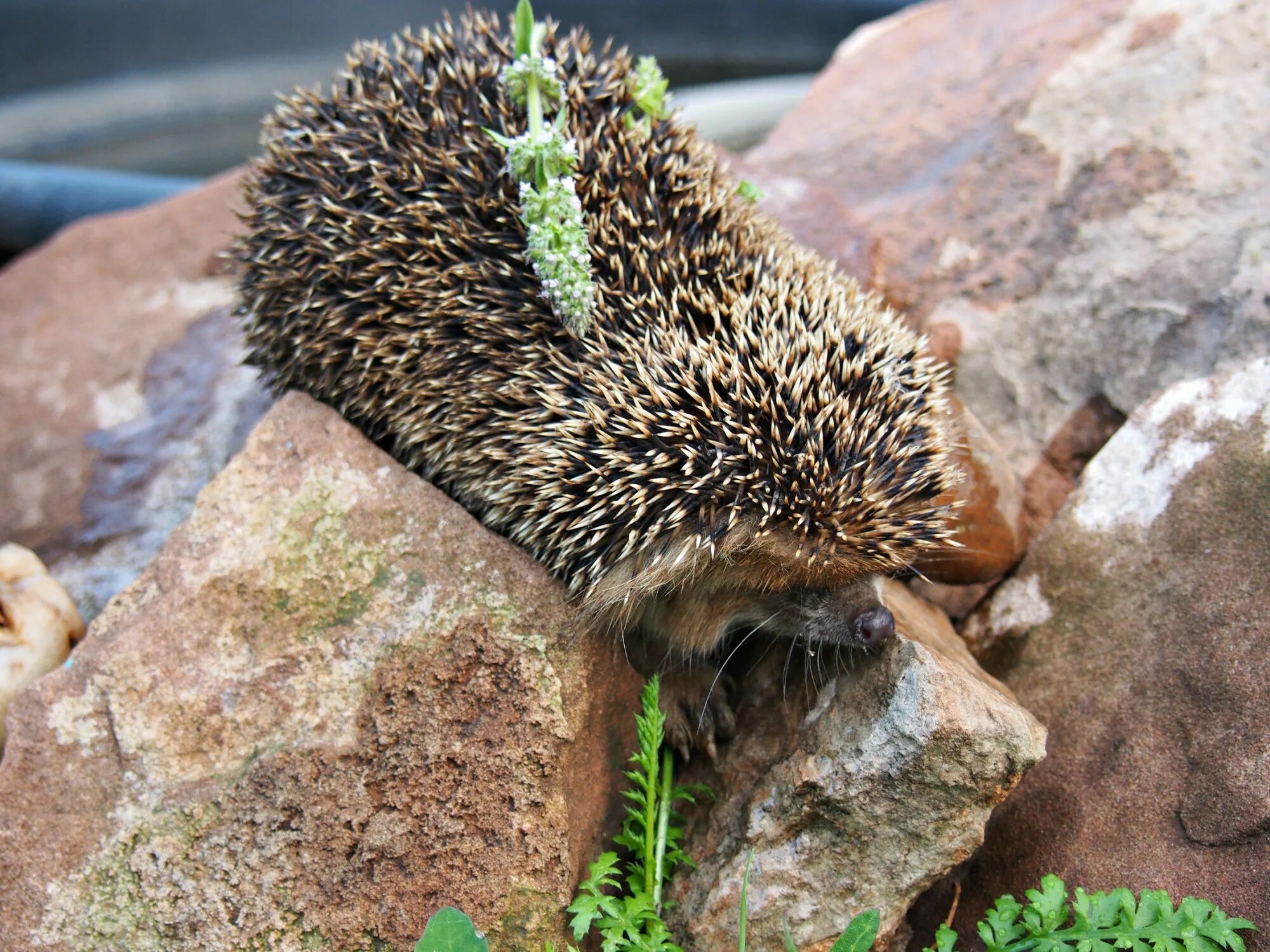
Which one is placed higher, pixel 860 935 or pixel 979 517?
pixel 979 517

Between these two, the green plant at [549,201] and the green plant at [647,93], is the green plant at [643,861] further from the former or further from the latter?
the green plant at [647,93]

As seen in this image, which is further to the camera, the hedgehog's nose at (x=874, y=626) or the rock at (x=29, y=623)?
the rock at (x=29, y=623)

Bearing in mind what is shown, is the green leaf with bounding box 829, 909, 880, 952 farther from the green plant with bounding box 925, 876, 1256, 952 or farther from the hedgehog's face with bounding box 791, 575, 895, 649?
the hedgehog's face with bounding box 791, 575, 895, 649

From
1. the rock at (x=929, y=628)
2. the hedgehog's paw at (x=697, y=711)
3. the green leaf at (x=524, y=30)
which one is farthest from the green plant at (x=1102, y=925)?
the green leaf at (x=524, y=30)

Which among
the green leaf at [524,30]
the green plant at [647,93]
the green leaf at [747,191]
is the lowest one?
the green leaf at [747,191]

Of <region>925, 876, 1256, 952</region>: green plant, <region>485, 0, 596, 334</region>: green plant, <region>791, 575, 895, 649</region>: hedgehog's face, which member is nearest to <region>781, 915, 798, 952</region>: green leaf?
<region>925, 876, 1256, 952</region>: green plant

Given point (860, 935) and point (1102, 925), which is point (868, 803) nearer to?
point (860, 935)

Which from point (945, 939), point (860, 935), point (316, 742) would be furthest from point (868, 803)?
point (316, 742)

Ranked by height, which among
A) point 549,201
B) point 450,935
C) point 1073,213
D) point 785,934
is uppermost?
point 549,201
